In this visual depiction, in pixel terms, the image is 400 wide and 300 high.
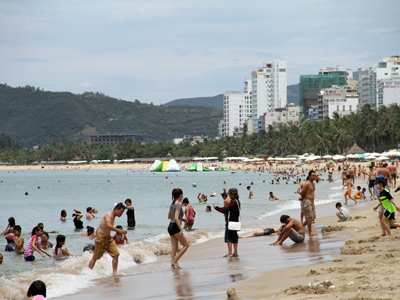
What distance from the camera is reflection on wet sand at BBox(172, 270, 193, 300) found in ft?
22.5

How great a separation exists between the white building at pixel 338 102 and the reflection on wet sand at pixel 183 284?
461ft

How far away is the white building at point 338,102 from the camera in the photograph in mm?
146750

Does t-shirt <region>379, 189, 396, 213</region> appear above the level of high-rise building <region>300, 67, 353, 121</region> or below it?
below

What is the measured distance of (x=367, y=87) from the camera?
155 metres

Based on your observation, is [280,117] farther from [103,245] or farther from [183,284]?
[183,284]

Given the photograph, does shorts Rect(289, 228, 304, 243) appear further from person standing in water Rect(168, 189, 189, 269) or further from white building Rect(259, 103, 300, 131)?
white building Rect(259, 103, 300, 131)

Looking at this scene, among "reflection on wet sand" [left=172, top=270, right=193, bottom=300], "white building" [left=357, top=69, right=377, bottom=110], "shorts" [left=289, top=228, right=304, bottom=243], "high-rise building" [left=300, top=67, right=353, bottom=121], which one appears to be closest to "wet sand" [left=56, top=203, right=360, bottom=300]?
"reflection on wet sand" [left=172, top=270, right=193, bottom=300]

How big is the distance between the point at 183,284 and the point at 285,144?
363 feet

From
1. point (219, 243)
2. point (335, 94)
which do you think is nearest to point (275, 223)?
point (219, 243)

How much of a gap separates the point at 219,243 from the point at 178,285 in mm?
5888

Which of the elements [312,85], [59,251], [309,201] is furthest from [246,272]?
[312,85]

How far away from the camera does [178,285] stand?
7.69m

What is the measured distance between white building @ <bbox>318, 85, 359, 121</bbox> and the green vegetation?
62.2 feet

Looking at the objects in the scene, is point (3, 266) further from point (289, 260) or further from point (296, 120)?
point (296, 120)
